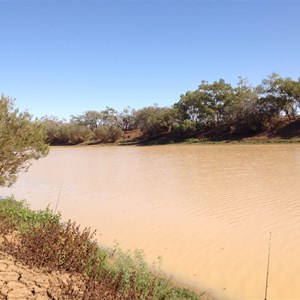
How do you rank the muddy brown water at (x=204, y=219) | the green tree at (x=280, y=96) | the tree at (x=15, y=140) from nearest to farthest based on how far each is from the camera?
the muddy brown water at (x=204, y=219), the tree at (x=15, y=140), the green tree at (x=280, y=96)

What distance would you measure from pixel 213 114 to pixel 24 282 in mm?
54289

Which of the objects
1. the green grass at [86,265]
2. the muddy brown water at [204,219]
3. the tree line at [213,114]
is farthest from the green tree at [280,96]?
the green grass at [86,265]

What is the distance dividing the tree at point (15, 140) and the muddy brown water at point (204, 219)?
2.32 m

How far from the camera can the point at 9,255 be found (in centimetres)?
512

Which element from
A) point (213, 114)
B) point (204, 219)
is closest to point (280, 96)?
point (213, 114)

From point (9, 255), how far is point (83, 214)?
5.80m

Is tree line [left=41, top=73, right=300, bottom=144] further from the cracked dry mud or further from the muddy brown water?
the cracked dry mud

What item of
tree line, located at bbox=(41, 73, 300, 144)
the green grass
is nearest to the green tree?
tree line, located at bbox=(41, 73, 300, 144)

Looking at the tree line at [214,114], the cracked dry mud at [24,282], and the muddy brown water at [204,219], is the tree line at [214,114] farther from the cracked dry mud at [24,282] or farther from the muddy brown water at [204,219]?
the cracked dry mud at [24,282]

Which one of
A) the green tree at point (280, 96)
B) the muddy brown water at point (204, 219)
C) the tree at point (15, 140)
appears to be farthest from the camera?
the green tree at point (280, 96)

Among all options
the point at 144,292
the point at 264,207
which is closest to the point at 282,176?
the point at 264,207

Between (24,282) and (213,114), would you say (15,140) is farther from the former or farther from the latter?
(213,114)

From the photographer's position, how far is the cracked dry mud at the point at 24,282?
3928 mm

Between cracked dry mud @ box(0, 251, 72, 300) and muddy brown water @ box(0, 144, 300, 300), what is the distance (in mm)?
2604
